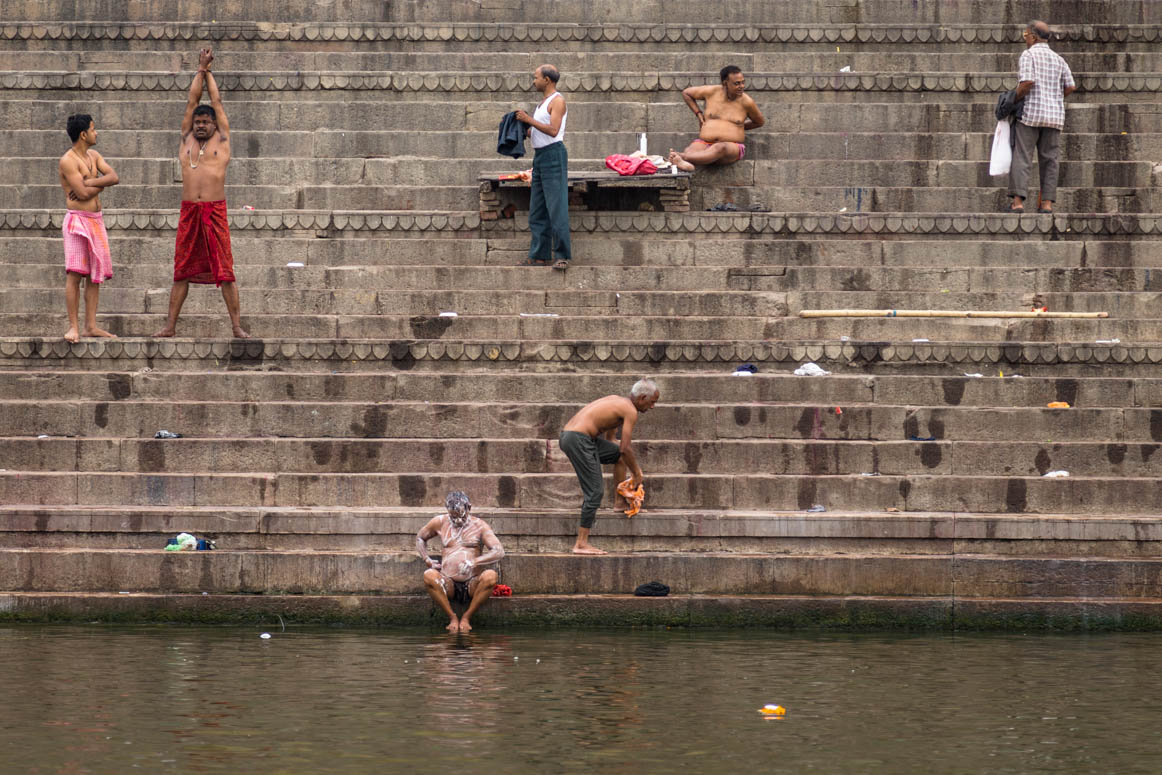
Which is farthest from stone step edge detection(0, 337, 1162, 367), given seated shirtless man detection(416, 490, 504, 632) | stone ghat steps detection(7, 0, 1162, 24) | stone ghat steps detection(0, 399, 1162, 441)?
stone ghat steps detection(7, 0, 1162, 24)

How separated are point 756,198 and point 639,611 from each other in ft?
15.8

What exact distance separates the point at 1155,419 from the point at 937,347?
4.93ft

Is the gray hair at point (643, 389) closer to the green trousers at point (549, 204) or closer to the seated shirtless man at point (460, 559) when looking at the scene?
the seated shirtless man at point (460, 559)

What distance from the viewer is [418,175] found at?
13.5 metres

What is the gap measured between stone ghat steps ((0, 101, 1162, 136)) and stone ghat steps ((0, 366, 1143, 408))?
10.8ft

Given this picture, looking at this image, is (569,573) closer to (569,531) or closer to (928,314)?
(569,531)

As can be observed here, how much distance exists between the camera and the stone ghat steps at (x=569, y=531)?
9.76m

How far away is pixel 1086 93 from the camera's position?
14.3m

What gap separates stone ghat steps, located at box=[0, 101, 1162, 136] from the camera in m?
13.8

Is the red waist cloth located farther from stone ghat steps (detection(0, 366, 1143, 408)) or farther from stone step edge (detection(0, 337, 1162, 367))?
stone ghat steps (detection(0, 366, 1143, 408))

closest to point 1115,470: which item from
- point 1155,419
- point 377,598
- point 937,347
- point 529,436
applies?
point 1155,419

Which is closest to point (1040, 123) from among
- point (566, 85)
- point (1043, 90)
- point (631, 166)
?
point (1043, 90)

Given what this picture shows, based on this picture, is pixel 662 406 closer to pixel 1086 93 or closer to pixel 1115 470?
pixel 1115 470

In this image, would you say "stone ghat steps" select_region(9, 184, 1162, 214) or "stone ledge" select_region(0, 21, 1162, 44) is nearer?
"stone ghat steps" select_region(9, 184, 1162, 214)
